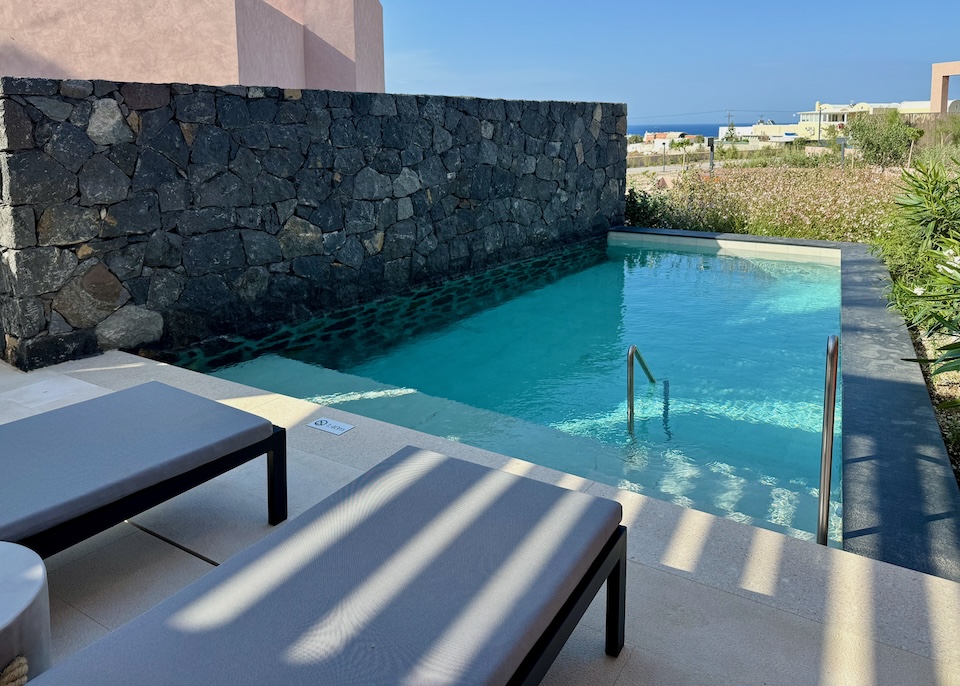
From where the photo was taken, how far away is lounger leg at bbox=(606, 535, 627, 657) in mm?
1936

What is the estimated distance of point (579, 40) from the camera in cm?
7856

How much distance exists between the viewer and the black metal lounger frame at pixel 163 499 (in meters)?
2.02

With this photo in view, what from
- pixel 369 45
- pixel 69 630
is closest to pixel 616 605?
pixel 69 630

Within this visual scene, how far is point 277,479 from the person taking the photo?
2639 mm

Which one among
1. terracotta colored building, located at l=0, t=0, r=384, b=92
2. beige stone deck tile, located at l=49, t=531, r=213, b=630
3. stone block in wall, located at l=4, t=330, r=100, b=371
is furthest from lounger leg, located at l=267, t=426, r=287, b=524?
terracotta colored building, located at l=0, t=0, r=384, b=92

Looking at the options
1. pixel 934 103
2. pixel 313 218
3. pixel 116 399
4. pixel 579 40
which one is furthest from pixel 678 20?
pixel 116 399

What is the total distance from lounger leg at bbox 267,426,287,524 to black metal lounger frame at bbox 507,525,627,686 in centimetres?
124

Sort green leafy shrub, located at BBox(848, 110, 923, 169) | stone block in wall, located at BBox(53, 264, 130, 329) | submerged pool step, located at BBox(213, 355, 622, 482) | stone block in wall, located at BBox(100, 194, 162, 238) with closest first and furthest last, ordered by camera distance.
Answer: submerged pool step, located at BBox(213, 355, 622, 482), stone block in wall, located at BBox(53, 264, 130, 329), stone block in wall, located at BBox(100, 194, 162, 238), green leafy shrub, located at BBox(848, 110, 923, 169)

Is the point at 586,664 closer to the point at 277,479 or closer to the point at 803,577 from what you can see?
the point at 803,577

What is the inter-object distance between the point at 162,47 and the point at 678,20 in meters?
61.0

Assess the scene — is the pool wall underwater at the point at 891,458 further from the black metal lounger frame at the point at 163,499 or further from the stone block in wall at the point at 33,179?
the stone block in wall at the point at 33,179

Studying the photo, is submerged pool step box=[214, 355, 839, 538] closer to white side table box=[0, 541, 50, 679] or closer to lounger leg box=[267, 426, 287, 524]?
lounger leg box=[267, 426, 287, 524]

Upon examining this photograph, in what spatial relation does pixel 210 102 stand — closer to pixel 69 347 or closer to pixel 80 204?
pixel 80 204

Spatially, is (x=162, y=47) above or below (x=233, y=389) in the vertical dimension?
above
